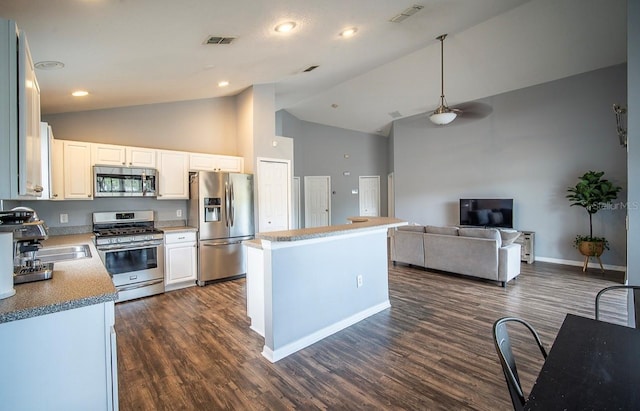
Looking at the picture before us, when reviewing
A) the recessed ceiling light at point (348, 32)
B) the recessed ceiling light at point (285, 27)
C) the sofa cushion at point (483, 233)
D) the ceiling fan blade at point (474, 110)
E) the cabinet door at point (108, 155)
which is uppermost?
the ceiling fan blade at point (474, 110)

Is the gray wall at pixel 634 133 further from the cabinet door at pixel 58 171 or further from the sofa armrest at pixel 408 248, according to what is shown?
the cabinet door at pixel 58 171

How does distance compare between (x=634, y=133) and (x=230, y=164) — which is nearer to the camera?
(x=634, y=133)

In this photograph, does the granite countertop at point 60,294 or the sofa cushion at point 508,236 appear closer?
the granite countertop at point 60,294

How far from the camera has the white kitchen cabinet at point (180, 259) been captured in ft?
14.4

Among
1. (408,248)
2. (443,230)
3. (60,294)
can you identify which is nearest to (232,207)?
(408,248)

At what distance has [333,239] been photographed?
3.04m

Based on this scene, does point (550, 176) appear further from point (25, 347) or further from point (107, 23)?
point (25, 347)

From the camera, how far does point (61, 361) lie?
141 cm

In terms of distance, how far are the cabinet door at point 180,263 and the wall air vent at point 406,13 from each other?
13.2ft

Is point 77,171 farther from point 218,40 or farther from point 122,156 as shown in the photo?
point 218,40

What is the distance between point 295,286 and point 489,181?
593cm

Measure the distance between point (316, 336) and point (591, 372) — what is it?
213cm

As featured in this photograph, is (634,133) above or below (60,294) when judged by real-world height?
above

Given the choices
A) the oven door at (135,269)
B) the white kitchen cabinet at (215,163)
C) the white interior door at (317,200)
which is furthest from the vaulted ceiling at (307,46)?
the white interior door at (317,200)
